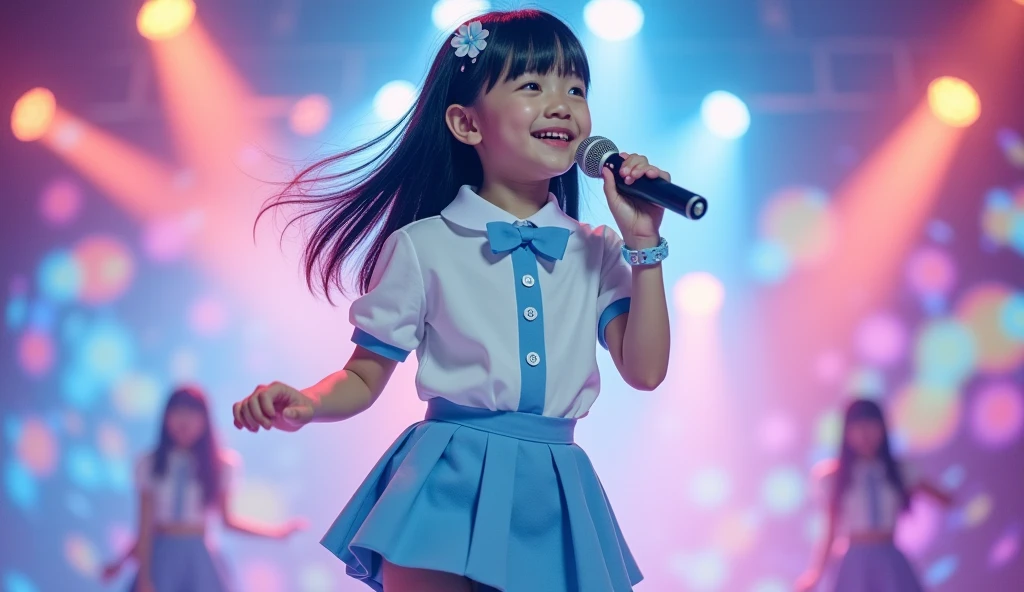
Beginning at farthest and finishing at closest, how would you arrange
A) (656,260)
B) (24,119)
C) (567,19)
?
(24,119) < (567,19) < (656,260)

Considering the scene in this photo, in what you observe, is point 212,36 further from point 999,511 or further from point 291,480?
point 999,511

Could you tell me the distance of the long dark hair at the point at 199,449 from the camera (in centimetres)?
379

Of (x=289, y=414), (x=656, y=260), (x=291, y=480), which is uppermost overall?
(x=656, y=260)

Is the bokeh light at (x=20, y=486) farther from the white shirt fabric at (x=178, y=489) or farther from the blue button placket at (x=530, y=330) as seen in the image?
the blue button placket at (x=530, y=330)

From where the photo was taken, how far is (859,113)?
4348mm

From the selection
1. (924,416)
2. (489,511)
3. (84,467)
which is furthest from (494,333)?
(924,416)

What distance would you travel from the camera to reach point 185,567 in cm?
368

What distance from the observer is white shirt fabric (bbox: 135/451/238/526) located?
Result: 3748 millimetres

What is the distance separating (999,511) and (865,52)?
208cm

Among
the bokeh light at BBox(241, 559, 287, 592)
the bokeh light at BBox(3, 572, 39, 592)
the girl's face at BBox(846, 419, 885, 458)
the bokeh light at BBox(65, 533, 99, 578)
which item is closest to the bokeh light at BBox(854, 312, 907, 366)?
the girl's face at BBox(846, 419, 885, 458)

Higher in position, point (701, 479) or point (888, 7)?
point (888, 7)

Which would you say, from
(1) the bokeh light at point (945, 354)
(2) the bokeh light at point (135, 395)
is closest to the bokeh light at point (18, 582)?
(2) the bokeh light at point (135, 395)

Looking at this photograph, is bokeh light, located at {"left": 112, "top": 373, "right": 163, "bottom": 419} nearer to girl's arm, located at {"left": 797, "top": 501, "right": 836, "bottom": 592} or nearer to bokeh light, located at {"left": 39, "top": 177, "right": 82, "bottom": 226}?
bokeh light, located at {"left": 39, "top": 177, "right": 82, "bottom": 226}

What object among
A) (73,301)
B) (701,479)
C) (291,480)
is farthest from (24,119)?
(701,479)
